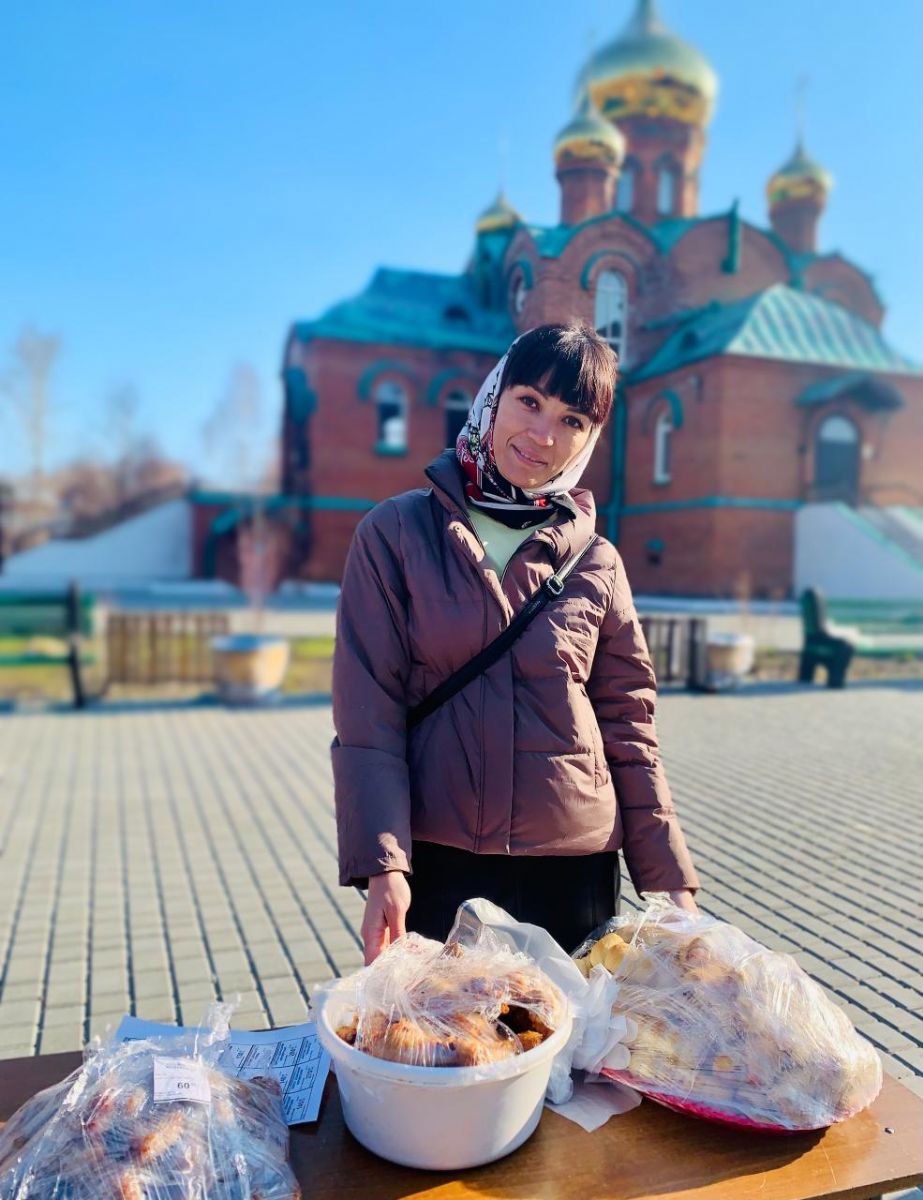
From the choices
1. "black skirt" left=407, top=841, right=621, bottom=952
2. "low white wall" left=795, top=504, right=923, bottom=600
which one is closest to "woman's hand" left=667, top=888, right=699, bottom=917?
"black skirt" left=407, top=841, right=621, bottom=952

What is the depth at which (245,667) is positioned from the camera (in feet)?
29.8

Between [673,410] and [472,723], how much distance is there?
5.66ft

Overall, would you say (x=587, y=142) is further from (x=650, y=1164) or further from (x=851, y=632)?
(x=851, y=632)

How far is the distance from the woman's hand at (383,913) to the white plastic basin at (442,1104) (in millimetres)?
270

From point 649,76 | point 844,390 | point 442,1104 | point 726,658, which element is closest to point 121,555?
point 726,658

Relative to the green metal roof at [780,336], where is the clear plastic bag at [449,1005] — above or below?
below

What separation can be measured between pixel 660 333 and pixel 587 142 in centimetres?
84

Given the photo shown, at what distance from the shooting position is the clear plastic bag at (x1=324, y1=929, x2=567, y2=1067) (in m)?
1.28

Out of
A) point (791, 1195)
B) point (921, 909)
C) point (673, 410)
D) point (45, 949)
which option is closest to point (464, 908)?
point (791, 1195)

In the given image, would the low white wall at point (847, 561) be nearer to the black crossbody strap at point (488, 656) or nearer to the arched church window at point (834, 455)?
the arched church window at point (834, 455)

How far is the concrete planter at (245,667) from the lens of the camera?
29.8 ft

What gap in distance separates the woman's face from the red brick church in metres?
0.61

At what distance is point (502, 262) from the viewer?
9.39 feet

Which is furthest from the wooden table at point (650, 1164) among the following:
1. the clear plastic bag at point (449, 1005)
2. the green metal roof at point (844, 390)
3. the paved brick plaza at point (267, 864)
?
the green metal roof at point (844, 390)
